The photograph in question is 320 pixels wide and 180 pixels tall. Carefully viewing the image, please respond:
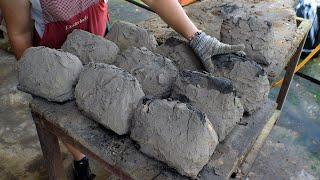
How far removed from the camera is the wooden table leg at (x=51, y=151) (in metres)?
1.58

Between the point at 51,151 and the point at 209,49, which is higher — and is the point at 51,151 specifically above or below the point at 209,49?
below

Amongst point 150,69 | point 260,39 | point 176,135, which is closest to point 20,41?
point 150,69

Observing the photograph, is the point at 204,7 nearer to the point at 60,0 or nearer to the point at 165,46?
the point at 165,46

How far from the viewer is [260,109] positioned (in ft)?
4.70

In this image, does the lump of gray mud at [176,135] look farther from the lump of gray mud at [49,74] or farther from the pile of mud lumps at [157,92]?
the lump of gray mud at [49,74]

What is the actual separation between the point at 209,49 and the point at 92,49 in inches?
21.4

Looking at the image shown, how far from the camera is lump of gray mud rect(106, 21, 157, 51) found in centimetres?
167

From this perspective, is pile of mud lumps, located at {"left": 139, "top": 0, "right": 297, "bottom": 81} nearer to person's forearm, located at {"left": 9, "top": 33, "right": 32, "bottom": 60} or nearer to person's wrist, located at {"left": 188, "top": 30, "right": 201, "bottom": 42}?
person's wrist, located at {"left": 188, "top": 30, "right": 201, "bottom": 42}

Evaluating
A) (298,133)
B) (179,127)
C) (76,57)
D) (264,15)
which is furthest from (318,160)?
(76,57)

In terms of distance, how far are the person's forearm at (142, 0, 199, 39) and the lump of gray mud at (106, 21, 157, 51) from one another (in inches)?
5.8

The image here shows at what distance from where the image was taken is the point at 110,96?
1263 mm

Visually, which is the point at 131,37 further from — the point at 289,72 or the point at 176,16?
the point at 289,72

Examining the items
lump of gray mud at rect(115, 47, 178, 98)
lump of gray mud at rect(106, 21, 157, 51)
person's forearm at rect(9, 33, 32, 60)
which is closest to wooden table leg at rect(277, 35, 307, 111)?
lump of gray mud at rect(106, 21, 157, 51)

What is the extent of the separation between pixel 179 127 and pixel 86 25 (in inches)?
43.9
